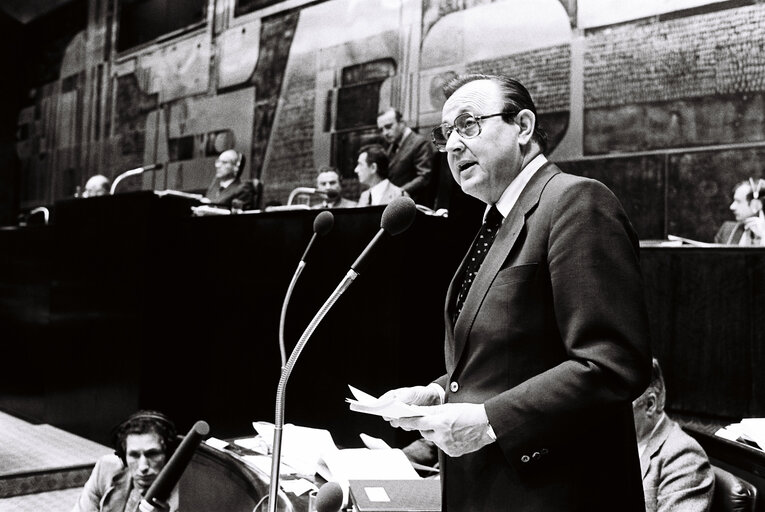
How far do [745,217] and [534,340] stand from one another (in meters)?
4.25

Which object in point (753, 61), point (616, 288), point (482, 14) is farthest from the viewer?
point (482, 14)

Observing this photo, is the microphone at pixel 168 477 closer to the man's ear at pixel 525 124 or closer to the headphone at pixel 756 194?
the man's ear at pixel 525 124

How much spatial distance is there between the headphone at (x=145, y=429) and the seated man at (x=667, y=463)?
68.0 inches

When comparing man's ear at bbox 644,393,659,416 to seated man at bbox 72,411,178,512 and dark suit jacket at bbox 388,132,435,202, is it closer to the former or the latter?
seated man at bbox 72,411,178,512

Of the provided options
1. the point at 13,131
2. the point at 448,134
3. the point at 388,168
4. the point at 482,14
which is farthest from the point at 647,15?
the point at 13,131

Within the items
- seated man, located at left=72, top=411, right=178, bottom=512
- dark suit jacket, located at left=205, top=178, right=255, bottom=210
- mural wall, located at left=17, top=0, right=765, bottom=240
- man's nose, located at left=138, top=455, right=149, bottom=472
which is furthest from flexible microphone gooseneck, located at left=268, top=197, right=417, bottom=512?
dark suit jacket, located at left=205, top=178, right=255, bottom=210

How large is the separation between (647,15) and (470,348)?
5085 mm

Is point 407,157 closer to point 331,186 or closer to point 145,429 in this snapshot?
point 331,186

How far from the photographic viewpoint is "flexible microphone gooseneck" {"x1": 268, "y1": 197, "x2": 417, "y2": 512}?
1.29m

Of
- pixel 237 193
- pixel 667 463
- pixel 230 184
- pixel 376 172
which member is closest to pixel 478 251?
pixel 667 463

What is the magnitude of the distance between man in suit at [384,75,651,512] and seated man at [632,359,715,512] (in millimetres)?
780

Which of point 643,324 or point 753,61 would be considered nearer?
point 643,324

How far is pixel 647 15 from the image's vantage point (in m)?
5.61

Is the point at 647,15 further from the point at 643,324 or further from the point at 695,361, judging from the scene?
the point at 643,324
